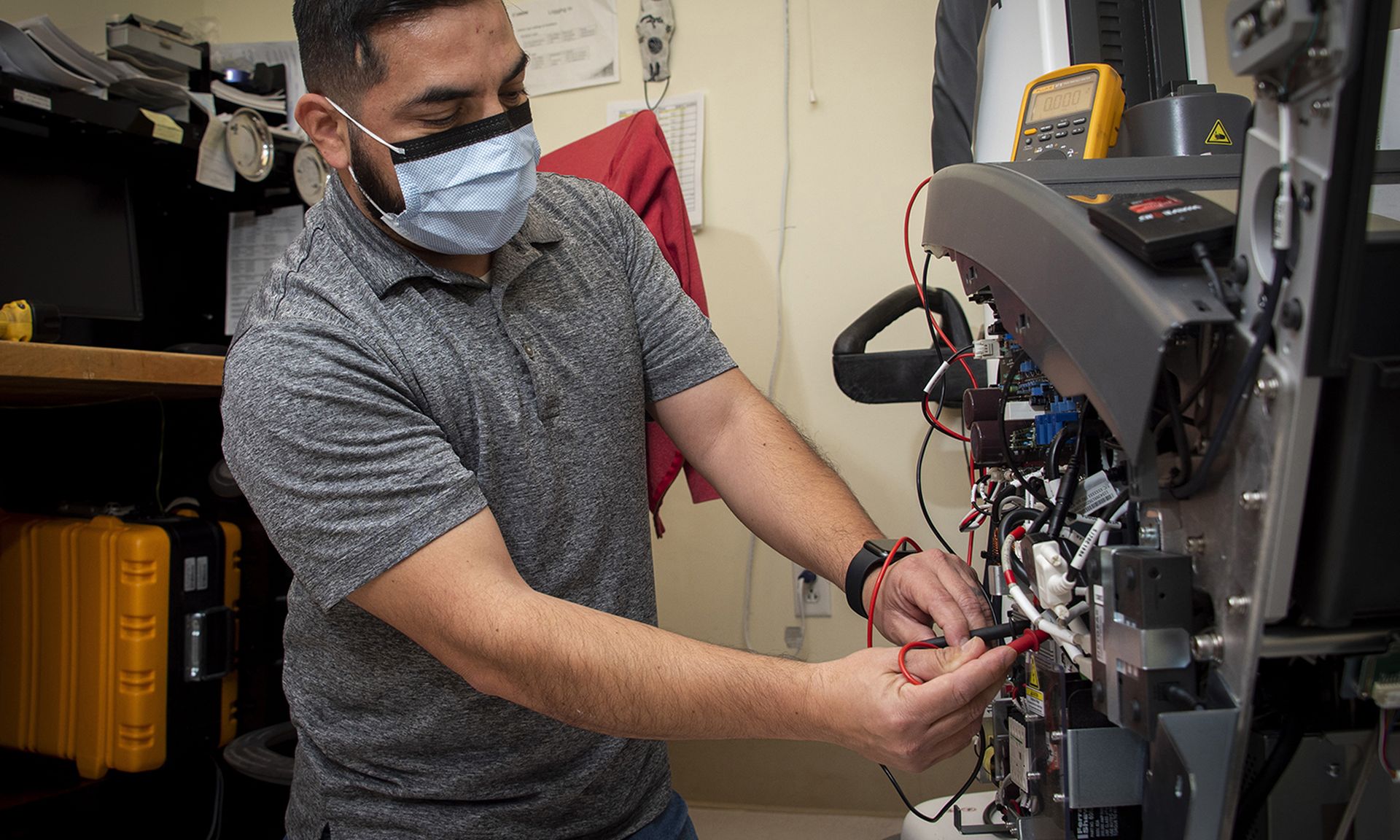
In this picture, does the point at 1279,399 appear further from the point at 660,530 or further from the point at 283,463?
the point at 660,530

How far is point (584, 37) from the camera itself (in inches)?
92.0

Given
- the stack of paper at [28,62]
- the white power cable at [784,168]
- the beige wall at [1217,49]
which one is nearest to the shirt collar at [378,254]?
the stack of paper at [28,62]

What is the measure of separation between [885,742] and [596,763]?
0.48 m

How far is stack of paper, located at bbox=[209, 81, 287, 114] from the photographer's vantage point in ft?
7.05

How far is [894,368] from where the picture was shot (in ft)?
4.94

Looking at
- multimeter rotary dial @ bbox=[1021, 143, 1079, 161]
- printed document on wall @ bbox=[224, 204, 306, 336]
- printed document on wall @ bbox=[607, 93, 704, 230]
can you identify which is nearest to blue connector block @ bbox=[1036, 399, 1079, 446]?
multimeter rotary dial @ bbox=[1021, 143, 1079, 161]

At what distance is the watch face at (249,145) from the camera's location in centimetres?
207

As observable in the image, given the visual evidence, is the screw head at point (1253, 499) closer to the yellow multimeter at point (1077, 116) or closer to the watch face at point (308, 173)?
the yellow multimeter at point (1077, 116)

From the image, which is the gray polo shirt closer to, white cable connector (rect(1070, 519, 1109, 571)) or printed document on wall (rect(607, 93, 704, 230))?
white cable connector (rect(1070, 519, 1109, 571))

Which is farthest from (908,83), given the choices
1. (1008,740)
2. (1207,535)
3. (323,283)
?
(1207,535)

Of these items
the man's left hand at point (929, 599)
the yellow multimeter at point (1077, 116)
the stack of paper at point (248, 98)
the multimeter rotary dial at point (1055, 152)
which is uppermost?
the stack of paper at point (248, 98)

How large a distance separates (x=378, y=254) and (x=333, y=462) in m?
0.28

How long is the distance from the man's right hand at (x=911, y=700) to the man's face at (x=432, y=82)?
720mm

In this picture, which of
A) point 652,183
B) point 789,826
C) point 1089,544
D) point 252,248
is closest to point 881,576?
point 1089,544
